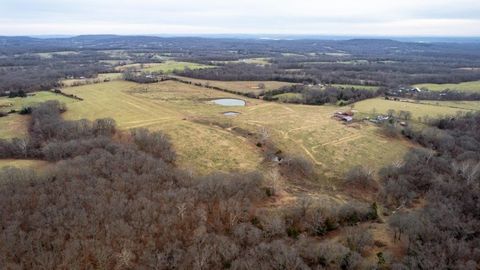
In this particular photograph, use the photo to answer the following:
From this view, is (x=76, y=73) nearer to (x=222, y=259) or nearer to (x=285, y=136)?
(x=285, y=136)

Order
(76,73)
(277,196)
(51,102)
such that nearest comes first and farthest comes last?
1. (277,196)
2. (51,102)
3. (76,73)

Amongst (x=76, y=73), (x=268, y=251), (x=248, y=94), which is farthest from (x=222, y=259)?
(x=76, y=73)

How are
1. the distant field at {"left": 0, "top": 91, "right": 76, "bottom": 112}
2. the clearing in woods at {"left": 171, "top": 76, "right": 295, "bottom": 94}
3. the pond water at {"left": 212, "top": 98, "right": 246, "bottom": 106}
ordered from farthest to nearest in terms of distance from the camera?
the clearing in woods at {"left": 171, "top": 76, "right": 295, "bottom": 94}
the pond water at {"left": 212, "top": 98, "right": 246, "bottom": 106}
the distant field at {"left": 0, "top": 91, "right": 76, "bottom": 112}

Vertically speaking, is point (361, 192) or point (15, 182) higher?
point (15, 182)

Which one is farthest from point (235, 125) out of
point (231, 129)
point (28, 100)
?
point (28, 100)

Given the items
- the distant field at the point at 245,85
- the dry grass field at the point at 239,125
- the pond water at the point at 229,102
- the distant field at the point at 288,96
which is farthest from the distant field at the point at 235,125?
the distant field at the point at 245,85

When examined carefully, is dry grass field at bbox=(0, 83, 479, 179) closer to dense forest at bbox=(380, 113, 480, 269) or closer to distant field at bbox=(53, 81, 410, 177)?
distant field at bbox=(53, 81, 410, 177)

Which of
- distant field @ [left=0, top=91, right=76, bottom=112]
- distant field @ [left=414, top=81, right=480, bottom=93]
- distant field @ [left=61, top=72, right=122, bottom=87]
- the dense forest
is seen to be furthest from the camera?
distant field @ [left=61, top=72, right=122, bottom=87]

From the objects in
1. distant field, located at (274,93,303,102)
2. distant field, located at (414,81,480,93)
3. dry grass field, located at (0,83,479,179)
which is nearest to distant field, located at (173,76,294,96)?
distant field, located at (274,93,303,102)
